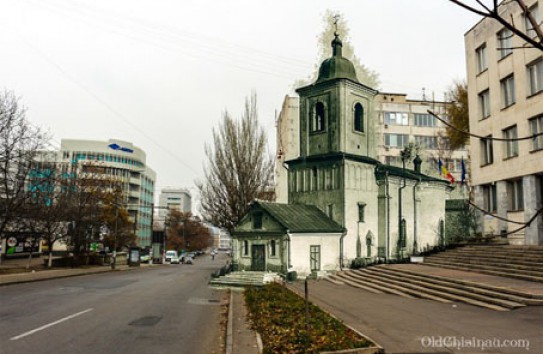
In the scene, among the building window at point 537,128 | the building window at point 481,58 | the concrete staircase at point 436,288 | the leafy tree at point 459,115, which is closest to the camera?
the concrete staircase at point 436,288

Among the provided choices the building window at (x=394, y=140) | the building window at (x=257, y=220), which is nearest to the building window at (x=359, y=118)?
the building window at (x=257, y=220)

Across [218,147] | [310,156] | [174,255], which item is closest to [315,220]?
[310,156]

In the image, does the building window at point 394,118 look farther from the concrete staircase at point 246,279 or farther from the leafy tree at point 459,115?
the concrete staircase at point 246,279

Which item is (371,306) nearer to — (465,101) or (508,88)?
(508,88)

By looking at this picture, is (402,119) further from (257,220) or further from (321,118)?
(257,220)

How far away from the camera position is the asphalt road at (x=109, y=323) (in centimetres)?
888

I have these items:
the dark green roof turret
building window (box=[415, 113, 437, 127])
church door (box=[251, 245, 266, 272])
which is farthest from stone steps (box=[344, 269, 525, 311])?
building window (box=[415, 113, 437, 127])

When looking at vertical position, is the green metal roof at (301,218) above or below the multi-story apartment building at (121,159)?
below

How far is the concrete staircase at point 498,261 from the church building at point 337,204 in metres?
4.65

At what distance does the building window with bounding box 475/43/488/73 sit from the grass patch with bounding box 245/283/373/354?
861 inches

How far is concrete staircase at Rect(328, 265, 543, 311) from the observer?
13319mm

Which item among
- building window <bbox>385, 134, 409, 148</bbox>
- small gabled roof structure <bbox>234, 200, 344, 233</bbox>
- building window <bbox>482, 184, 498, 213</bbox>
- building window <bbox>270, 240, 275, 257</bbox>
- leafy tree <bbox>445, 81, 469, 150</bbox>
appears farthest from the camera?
building window <bbox>385, 134, 409, 148</bbox>

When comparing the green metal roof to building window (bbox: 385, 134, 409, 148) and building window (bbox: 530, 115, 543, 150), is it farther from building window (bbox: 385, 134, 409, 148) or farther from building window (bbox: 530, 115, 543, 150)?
building window (bbox: 385, 134, 409, 148)

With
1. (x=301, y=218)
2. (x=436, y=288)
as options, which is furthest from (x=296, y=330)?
(x=301, y=218)
